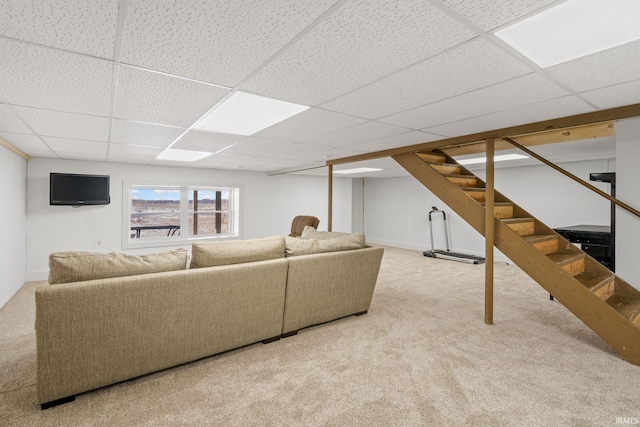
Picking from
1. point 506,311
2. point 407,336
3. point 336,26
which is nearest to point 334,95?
point 336,26

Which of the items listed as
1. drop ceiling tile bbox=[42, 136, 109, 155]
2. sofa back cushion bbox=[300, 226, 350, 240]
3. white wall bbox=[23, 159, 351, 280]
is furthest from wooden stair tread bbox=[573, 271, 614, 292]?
white wall bbox=[23, 159, 351, 280]

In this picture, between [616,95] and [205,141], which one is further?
[205,141]

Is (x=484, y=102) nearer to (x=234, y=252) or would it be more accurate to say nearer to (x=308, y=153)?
(x=234, y=252)

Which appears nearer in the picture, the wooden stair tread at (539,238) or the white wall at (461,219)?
the wooden stair tread at (539,238)

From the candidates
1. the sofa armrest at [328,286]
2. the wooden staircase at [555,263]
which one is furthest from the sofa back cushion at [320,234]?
the wooden staircase at [555,263]

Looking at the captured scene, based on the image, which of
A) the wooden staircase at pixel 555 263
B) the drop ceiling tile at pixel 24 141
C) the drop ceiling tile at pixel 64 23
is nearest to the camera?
the drop ceiling tile at pixel 64 23

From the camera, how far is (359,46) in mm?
1512

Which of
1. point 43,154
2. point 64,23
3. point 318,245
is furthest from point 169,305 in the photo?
point 43,154

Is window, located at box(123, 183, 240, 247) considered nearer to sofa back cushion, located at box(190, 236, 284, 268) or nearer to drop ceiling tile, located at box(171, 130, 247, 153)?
drop ceiling tile, located at box(171, 130, 247, 153)

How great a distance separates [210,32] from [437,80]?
4.43ft

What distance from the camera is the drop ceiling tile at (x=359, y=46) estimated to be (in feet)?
4.11

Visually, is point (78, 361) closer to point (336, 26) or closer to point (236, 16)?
point (236, 16)

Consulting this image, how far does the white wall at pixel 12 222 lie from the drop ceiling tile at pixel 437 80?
406cm

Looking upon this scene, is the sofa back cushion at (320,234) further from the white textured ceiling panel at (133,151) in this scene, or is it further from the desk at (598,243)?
the desk at (598,243)
